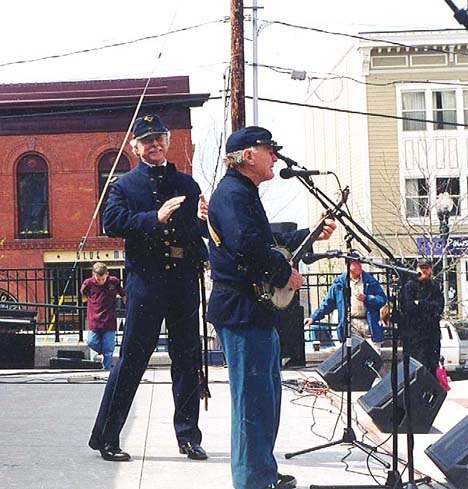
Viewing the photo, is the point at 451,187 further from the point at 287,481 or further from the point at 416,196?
the point at 287,481

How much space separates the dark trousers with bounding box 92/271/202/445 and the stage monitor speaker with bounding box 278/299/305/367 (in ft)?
19.4

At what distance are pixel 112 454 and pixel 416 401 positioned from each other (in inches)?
98.7

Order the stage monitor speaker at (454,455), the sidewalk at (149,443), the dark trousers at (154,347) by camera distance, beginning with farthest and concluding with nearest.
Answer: the dark trousers at (154,347) < the sidewalk at (149,443) < the stage monitor speaker at (454,455)

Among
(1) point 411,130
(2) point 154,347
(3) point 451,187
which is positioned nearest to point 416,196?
(3) point 451,187

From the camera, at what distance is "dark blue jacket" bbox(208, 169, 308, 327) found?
442 cm

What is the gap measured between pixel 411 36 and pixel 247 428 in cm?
2933

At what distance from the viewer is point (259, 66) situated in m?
25.1

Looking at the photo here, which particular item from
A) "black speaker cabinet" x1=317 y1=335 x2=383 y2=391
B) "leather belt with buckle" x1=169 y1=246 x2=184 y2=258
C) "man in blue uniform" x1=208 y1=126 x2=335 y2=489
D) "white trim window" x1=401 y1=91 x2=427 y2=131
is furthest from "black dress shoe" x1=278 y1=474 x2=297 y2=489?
"white trim window" x1=401 y1=91 x2=427 y2=131

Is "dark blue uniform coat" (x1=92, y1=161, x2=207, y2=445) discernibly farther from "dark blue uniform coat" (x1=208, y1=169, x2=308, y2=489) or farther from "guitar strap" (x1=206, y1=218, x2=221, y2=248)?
"dark blue uniform coat" (x1=208, y1=169, x2=308, y2=489)

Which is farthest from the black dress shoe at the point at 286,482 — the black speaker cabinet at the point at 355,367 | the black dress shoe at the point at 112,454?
the black speaker cabinet at the point at 355,367

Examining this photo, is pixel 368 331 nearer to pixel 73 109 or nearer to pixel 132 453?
pixel 132 453

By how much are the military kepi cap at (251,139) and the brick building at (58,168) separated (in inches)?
1079

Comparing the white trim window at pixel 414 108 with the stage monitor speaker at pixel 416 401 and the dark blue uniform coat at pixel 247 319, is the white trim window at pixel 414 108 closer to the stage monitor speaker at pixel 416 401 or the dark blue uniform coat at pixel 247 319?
the stage monitor speaker at pixel 416 401

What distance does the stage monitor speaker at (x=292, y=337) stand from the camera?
37.8 ft
